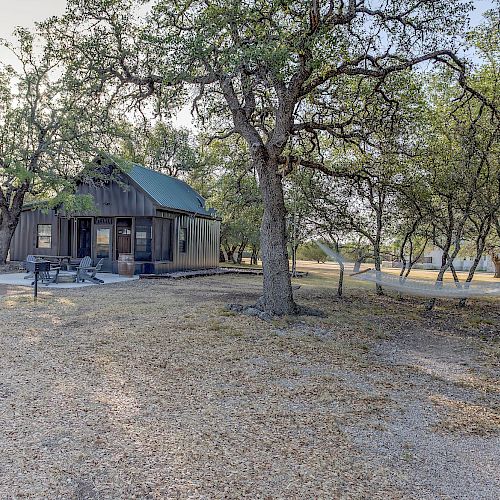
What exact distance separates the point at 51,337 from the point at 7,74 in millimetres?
13032

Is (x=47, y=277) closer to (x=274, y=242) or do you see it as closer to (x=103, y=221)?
(x=103, y=221)

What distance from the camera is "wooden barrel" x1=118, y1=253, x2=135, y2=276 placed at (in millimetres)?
15531

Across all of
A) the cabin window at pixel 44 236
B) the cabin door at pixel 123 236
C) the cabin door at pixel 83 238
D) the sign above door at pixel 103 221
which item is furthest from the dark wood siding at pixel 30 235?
the cabin door at pixel 123 236

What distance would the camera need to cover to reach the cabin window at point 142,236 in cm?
1655

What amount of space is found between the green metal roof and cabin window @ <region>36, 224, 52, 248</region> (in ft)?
13.7

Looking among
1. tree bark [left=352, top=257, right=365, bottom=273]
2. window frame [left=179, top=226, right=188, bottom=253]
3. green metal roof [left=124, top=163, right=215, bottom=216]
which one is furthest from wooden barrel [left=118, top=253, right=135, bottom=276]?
tree bark [left=352, top=257, right=365, bottom=273]

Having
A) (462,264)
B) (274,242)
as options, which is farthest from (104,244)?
(462,264)

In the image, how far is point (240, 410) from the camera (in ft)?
12.4

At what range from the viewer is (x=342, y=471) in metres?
2.80

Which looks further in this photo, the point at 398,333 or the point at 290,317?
the point at 290,317

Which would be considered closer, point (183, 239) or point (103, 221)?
point (103, 221)

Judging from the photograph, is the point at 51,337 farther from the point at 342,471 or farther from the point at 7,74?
the point at 7,74

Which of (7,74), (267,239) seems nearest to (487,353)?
(267,239)

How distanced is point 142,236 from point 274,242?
30.2ft
